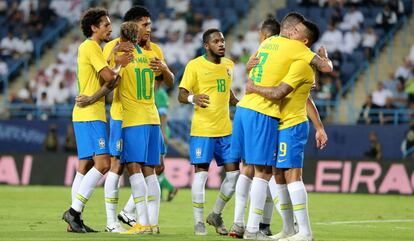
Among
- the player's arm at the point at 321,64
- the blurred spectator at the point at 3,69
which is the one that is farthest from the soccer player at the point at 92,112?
the blurred spectator at the point at 3,69

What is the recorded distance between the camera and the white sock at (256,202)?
468 inches

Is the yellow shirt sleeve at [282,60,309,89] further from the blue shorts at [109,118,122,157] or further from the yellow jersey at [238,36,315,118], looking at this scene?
the blue shorts at [109,118,122,157]

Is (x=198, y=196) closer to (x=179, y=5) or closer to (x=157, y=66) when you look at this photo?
(x=157, y=66)

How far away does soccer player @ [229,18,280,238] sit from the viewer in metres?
12.3

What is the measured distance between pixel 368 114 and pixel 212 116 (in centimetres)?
1379

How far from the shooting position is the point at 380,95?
27.8 m

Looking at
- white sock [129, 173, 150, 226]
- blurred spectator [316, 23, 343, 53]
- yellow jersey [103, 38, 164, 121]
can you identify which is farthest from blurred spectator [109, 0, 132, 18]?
white sock [129, 173, 150, 226]

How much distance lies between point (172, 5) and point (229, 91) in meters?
20.6

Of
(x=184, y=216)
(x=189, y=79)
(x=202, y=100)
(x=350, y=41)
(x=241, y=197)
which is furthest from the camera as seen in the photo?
(x=350, y=41)

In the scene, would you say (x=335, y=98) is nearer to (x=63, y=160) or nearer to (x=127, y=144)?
(x=63, y=160)

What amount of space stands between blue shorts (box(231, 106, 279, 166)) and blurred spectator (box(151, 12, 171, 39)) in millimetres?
20652

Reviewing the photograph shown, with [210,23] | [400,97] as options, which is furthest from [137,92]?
[210,23]

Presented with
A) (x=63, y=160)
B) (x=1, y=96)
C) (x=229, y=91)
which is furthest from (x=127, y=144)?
(x=1, y=96)

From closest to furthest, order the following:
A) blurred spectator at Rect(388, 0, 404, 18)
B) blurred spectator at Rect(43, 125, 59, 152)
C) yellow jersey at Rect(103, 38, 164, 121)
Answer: yellow jersey at Rect(103, 38, 164, 121) < blurred spectator at Rect(43, 125, 59, 152) < blurred spectator at Rect(388, 0, 404, 18)
